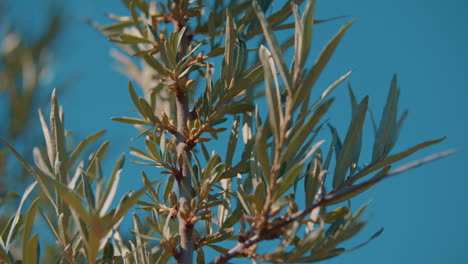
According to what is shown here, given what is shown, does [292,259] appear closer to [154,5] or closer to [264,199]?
[264,199]

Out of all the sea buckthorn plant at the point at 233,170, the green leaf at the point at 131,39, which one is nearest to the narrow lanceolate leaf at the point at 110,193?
the sea buckthorn plant at the point at 233,170

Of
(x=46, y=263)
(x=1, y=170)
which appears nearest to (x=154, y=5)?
→ (x=1, y=170)

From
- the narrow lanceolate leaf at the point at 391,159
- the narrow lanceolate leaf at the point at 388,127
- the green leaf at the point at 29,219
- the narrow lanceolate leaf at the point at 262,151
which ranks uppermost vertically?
the narrow lanceolate leaf at the point at 388,127

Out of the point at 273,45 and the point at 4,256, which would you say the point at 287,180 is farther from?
the point at 4,256

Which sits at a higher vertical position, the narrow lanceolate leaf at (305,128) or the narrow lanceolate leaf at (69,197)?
the narrow lanceolate leaf at (305,128)

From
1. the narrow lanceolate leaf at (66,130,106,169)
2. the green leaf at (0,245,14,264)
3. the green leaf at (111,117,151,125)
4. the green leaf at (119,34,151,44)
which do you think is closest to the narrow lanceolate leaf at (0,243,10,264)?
the green leaf at (0,245,14,264)

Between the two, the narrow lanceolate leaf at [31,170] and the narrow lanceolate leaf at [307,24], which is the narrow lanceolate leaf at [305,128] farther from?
the narrow lanceolate leaf at [31,170]
